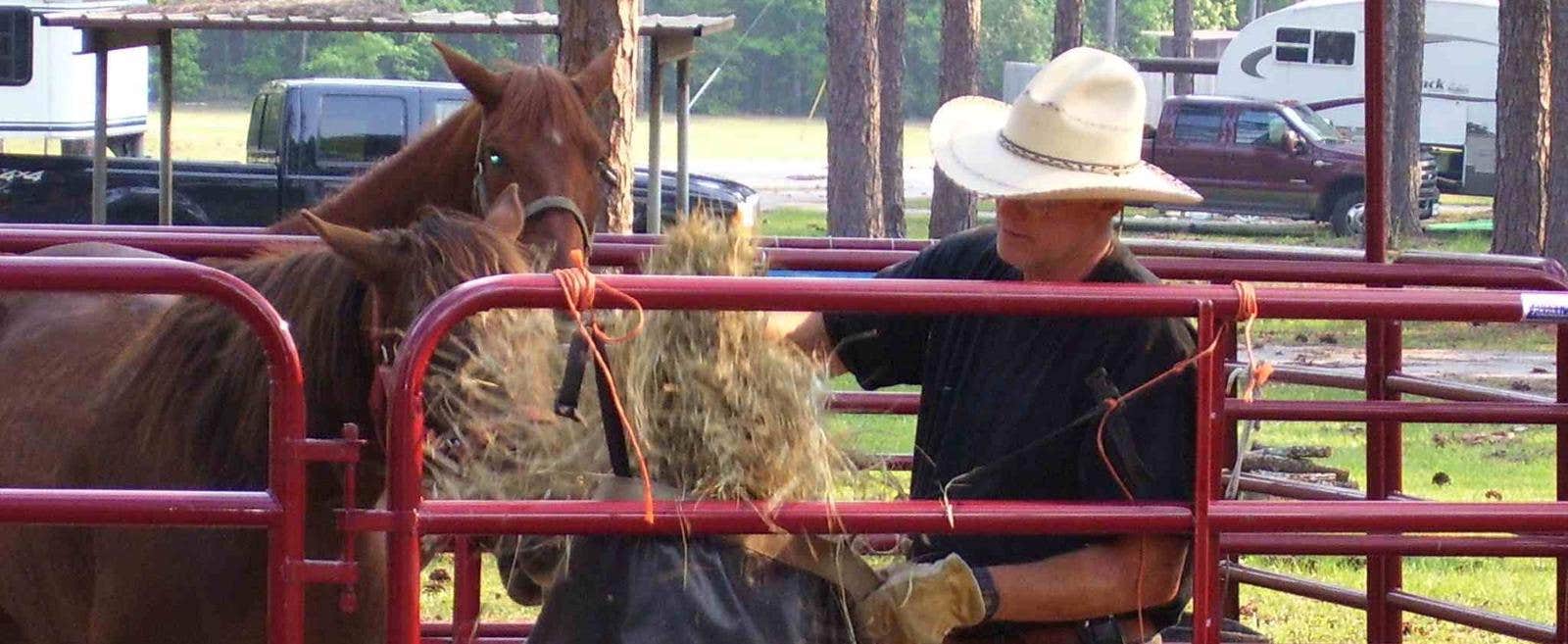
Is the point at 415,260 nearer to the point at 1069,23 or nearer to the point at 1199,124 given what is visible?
the point at 1069,23

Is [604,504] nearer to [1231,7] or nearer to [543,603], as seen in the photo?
[543,603]

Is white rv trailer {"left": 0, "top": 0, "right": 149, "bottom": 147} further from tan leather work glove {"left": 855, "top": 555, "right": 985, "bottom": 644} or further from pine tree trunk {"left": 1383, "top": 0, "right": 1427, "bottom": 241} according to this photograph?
tan leather work glove {"left": 855, "top": 555, "right": 985, "bottom": 644}

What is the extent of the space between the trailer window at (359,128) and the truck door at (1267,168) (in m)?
15.7

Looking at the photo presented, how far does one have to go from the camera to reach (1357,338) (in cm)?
1582

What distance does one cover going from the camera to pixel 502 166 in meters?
5.14

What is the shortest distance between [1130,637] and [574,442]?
38.0 inches

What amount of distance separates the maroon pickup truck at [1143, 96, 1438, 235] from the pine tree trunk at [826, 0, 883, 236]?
7.49 metres

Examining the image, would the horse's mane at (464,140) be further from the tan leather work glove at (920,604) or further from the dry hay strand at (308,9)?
the dry hay strand at (308,9)

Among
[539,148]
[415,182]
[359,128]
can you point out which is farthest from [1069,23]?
[415,182]

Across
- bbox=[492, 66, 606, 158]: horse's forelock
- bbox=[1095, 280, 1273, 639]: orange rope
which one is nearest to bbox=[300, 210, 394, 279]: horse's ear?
bbox=[1095, 280, 1273, 639]: orange rope

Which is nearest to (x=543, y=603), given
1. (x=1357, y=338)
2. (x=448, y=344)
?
(x=448, y=344)

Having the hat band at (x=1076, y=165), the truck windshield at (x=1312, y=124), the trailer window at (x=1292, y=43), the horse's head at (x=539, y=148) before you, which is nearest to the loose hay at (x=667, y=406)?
the hat band at (x=1076, y=165)

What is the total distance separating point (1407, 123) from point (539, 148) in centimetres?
2360

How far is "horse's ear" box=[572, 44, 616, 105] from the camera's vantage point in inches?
219
